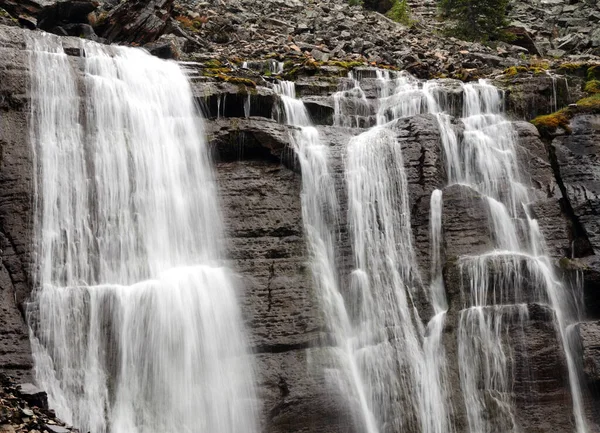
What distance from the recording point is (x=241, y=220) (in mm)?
16109

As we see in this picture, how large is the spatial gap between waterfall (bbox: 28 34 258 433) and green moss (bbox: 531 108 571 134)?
34.7ft

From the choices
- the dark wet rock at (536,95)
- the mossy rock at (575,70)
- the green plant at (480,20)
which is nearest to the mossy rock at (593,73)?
the mossy rock at (575,70)

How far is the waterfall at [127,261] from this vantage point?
508 inches

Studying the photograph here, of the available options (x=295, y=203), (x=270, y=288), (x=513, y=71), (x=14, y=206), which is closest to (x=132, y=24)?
(x=295, y=203)

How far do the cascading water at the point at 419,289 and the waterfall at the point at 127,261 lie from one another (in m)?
2.71

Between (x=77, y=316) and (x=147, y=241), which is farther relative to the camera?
(x=147, y=241)

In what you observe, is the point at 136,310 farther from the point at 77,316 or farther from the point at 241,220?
the point at 241,220

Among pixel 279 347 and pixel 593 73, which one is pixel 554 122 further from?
pixel 279 347

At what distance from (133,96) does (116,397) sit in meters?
8.17

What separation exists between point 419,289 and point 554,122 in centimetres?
790

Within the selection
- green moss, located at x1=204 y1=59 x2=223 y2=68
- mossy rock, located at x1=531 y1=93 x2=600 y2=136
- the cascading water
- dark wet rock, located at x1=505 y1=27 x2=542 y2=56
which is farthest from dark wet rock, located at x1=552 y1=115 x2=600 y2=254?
dark wet rock, located at x1=505 y1=27 x2=542 y2=56

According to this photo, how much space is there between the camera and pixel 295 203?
16.8 m

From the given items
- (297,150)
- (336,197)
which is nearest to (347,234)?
(336,197)

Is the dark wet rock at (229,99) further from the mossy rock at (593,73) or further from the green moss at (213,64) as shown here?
the mossy rock at (593,73)
